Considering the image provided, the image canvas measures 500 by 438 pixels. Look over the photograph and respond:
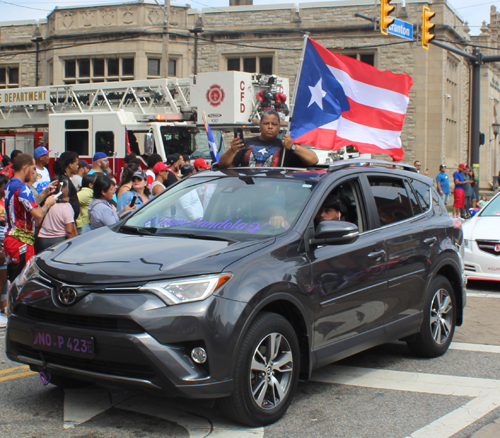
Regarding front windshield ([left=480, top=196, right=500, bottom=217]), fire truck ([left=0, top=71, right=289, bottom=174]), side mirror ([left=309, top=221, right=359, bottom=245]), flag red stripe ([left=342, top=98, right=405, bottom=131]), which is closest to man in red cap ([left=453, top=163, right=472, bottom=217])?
fire truck ([left=0, top=71, right=289, bottom=174])

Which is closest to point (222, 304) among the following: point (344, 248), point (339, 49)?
point (344, 248)

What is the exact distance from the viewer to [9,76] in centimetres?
3472

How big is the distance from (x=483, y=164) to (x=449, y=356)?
123 ft

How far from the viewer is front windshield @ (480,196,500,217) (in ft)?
36.2

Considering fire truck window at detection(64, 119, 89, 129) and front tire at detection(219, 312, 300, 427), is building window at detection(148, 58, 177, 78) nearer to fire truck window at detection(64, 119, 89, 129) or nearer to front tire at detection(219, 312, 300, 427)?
fire truck window at detection(64, 119, 89, 129)

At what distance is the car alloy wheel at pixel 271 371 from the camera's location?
4273mm

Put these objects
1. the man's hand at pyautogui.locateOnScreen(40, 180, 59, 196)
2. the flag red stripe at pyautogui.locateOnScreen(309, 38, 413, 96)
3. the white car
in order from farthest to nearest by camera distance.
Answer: the white car, the man's hand at pyautogui.locateOnScreen(40, 180, 59, 196), the flag red stripe at pyautogui.locateOnScreen(309, 38, 413, 96)

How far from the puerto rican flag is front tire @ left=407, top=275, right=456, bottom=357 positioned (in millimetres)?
1621

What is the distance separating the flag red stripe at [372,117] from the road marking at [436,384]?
2784mm

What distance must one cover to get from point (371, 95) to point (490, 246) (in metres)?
3.72

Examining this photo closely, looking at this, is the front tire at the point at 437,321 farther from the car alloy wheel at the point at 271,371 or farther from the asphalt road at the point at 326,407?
the car alloy wheel at the point at 271,371

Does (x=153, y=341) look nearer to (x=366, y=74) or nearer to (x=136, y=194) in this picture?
(x=366, y=74)

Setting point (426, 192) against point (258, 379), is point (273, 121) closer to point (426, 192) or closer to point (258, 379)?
point (426, 192)

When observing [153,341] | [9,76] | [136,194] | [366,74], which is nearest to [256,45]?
[9,76]
